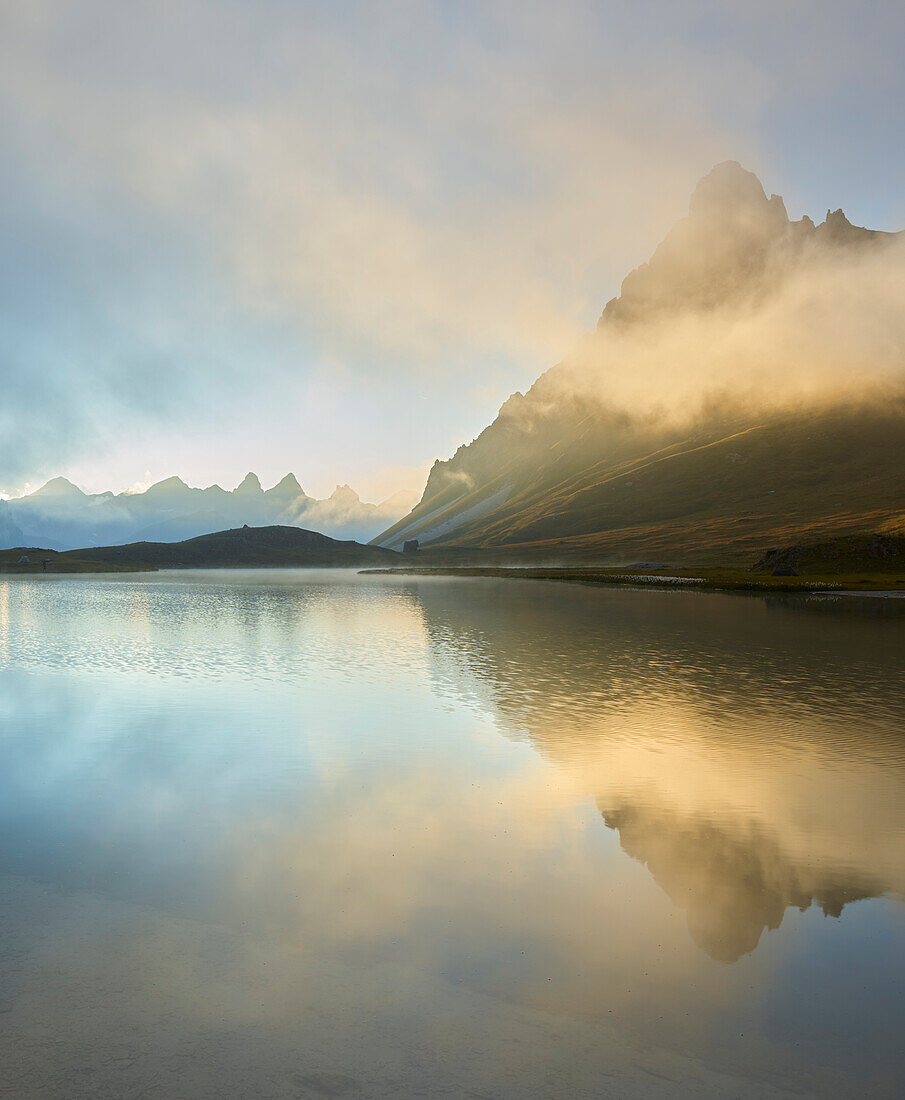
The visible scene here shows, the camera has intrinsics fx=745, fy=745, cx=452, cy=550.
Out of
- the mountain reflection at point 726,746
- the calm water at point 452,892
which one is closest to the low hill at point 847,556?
the mountain reflection at point 726,746

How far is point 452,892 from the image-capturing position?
490 inches

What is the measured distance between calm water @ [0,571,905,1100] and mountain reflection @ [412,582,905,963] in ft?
0.36

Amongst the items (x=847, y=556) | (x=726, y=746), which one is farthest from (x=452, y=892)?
(x=847, y=556)

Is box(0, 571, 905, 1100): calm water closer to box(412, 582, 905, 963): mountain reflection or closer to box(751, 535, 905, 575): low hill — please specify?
box(412, 582, 905, 963): mountain reflection

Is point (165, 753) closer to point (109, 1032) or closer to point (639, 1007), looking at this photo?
point (109, 1032)

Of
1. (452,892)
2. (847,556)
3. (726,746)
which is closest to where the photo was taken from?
(452,892)

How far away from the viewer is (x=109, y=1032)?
8.49 m

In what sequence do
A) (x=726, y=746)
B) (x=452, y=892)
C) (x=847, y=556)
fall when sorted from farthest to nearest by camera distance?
(x=847, y=556) → (x=726, y=746) → (x=452, y=892)

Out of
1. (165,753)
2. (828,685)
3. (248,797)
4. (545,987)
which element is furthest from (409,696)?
(545,987)

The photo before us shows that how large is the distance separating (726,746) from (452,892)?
1321cm

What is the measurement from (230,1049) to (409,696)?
73.9 feet

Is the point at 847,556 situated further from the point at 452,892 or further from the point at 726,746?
the point at 452,892

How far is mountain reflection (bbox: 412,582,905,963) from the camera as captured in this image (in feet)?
43.5

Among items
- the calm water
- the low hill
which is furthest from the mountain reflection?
the low hill
